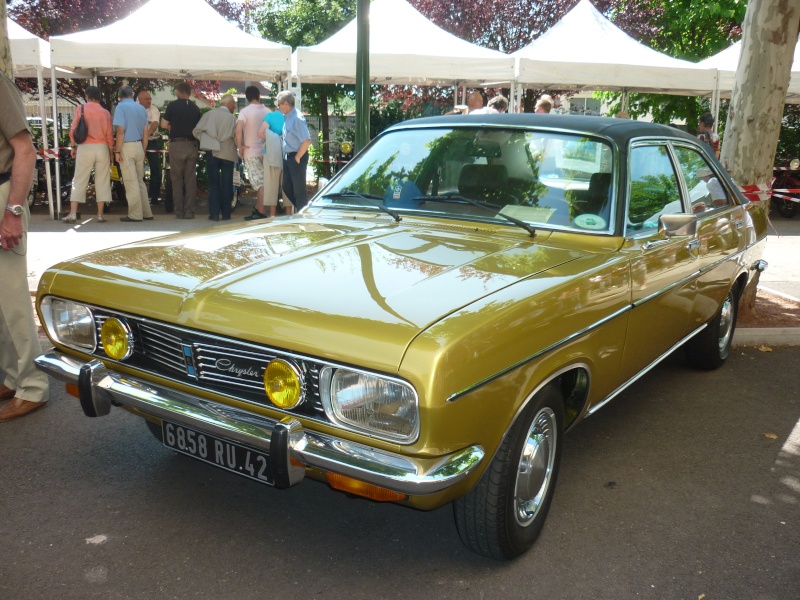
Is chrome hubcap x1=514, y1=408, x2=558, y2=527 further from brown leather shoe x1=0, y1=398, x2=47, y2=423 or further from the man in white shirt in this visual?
the man in white shirt

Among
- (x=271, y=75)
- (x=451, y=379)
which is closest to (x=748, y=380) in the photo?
(x=451, y=379)

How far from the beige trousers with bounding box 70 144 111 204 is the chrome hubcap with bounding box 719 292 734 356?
31.8 feet

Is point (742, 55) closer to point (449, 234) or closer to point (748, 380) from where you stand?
point (748, 380)

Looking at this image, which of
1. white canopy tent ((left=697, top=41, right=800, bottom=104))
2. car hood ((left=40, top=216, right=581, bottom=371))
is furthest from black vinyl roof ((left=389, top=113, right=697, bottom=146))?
white canopy tent ((left=697, top=41, right=800, bottom=104))

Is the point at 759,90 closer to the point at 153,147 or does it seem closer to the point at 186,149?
the point at 186,149

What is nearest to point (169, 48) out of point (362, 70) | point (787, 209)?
point (362, 70)

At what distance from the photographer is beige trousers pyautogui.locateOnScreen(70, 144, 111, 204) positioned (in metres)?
12.0

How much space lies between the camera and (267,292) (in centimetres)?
284

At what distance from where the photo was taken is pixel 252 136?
12547 millimetres

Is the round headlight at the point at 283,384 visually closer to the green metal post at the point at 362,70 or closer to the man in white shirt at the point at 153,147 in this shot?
the green metal post at the point at 362,70

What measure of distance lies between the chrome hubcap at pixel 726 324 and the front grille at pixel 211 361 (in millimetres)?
3885

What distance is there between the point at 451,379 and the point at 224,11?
26048 mm

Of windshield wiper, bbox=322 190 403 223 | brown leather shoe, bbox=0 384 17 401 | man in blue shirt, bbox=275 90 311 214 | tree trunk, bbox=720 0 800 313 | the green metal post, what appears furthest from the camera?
man in blue shirt, bbox=275 90 311 214

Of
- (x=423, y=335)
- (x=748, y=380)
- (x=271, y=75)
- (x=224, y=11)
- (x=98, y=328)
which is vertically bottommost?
(x=748, y=380)
